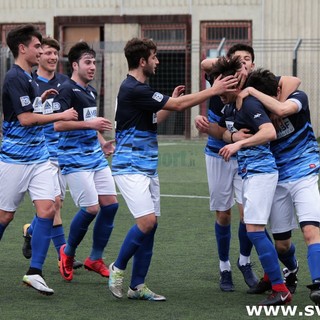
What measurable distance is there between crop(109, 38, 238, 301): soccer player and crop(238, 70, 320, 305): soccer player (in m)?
0.67

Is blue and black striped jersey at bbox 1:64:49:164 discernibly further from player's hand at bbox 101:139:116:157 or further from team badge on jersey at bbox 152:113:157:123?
player's hand at bbox 101:139:116:157

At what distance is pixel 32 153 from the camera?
319 inches

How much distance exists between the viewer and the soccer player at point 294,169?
7520mm

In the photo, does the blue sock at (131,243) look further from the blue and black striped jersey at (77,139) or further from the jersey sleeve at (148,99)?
the blue and black striped jersey at (77,139)


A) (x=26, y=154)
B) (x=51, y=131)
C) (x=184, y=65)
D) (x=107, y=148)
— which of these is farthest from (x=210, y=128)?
(x=184, y=65)

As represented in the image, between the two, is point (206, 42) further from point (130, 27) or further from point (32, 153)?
point (32, 153)

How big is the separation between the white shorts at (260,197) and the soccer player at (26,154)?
1.56 metres

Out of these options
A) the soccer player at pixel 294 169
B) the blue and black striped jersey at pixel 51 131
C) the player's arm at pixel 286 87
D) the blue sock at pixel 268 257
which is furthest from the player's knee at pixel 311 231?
the blue and black striped jersey at pixel 51 131

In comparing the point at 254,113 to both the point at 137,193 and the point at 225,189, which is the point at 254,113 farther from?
the point at 225,189

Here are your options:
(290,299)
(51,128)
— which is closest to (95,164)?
(51,128)

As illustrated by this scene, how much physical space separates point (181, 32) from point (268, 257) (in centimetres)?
2040

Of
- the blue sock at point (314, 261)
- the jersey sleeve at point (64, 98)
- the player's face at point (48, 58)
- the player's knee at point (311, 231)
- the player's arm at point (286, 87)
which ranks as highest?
the player's face at point (48, 58)

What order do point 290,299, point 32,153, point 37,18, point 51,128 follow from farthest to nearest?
1. point 37,18
2. point 51,128
3. point 32,153
4. point 290,299

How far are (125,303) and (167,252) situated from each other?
2.36 meters
